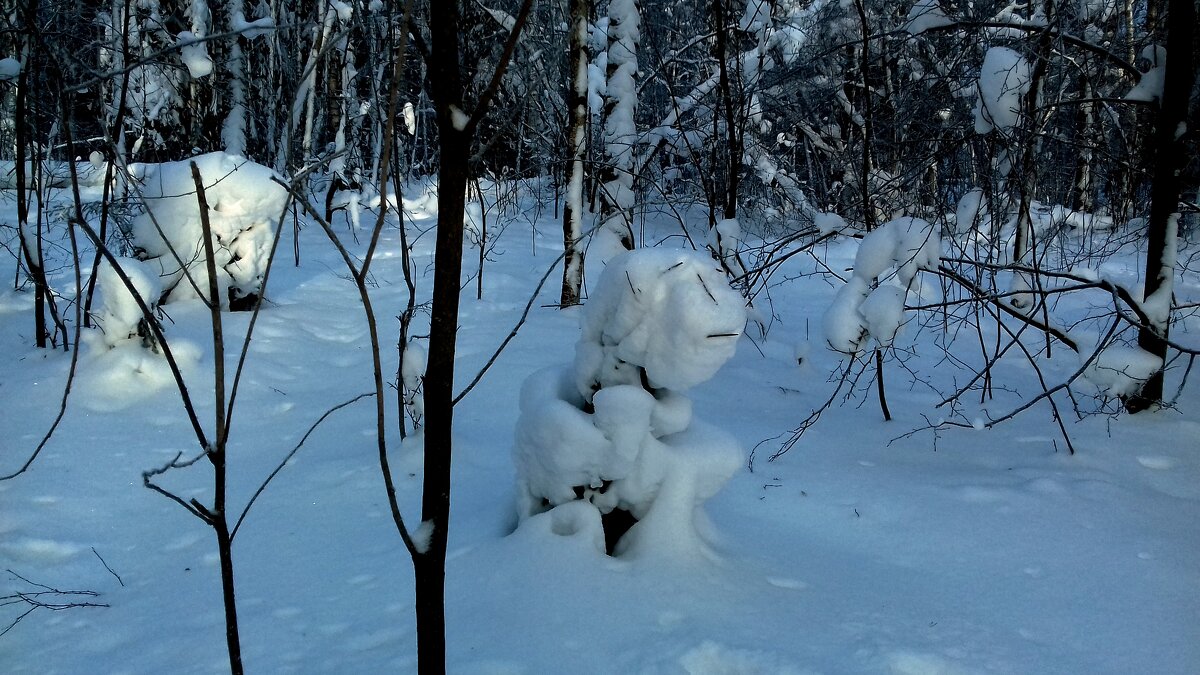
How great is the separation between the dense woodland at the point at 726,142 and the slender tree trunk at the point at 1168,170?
0.04 ft

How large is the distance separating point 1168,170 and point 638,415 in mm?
3289

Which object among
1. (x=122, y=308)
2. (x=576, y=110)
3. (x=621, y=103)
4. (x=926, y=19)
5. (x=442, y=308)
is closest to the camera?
(x=442, y=308)

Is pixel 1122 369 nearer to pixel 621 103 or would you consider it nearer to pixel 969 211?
pixel 969 211

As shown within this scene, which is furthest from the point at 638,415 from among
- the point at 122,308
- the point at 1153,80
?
the point at 122,308

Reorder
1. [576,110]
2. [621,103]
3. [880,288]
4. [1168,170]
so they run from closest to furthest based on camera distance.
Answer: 1. [880,288]
2. [1168,170]
3. [576,110]
4. [621,103]

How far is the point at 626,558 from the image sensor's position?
2.54m

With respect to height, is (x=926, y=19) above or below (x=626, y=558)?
above

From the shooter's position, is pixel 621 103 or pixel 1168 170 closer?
pixel 1168 170

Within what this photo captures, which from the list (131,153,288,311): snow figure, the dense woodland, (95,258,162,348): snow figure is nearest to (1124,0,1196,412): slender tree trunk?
the dense woodland

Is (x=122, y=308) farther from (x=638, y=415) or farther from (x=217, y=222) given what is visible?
(x=638, y=415)

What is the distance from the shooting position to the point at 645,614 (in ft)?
7.25

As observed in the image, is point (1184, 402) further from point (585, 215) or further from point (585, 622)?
point (585, 215)

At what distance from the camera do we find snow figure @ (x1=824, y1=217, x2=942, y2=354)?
3.27 m

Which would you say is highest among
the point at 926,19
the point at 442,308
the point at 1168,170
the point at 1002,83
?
the point at 926,19
